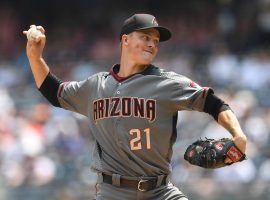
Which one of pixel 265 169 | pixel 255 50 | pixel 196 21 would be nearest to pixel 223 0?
pixel 196 21

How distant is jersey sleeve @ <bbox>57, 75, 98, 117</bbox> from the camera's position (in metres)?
5.46

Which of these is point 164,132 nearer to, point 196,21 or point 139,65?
point 139,65

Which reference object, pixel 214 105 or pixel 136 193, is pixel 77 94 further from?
pixel 214 105

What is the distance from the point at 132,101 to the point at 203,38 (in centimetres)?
940

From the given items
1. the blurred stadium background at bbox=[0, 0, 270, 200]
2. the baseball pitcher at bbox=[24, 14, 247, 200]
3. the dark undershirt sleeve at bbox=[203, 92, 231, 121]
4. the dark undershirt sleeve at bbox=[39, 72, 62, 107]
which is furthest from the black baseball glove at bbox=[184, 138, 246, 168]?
the blurred stadium background at bbox=[0, 0, 270, 200]

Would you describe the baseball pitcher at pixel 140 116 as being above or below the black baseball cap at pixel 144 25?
below

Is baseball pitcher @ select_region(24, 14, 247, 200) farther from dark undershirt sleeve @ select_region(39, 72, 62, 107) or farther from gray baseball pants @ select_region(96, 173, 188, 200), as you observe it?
dark undershirt sleeve @ select_region(39, 72, 62, 107)

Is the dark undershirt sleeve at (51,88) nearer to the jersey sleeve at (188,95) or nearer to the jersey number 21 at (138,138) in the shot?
the jersey number 21 at (138,138)

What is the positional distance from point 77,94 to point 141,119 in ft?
1.91

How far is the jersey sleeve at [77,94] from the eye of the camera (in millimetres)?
5465

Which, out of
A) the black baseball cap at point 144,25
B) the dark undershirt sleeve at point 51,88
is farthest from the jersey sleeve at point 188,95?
the dark undershirt sleeve at point 51,88

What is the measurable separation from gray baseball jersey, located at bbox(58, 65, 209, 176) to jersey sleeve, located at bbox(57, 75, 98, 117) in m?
0.13

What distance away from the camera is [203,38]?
14492mm

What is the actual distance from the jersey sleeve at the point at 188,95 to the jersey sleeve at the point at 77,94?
0.62 metres
